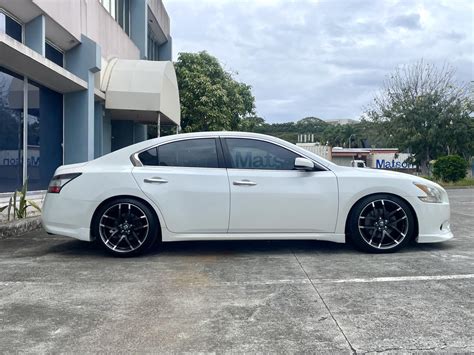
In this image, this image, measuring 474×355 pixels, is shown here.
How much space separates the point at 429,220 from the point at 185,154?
2.99 meters

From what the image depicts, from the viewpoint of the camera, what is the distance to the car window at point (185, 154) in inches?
214

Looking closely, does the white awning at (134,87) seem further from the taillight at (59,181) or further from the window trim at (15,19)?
the taillight at (59,181)

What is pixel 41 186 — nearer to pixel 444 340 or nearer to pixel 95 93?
pixel 95 93

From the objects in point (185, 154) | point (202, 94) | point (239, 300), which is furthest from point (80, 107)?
point (202, 94)

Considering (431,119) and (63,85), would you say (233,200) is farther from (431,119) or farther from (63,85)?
(431,119)

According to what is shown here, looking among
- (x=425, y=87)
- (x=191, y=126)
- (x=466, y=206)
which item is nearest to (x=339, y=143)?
(x=425, y=87)

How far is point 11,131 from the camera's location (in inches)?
371

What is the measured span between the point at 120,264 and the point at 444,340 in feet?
10.8

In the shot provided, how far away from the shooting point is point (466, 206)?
36.8 ft

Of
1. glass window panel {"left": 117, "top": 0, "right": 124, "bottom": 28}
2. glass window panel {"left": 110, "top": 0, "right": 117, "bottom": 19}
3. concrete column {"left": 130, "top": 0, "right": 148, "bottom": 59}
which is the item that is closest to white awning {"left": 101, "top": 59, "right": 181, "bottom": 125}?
glass window panel {"left": 110, "top": 0, "right": 117, "bottom": 19}

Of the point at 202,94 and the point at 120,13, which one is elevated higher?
the point at 120,13

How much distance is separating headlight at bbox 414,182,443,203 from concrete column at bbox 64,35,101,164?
8.43m

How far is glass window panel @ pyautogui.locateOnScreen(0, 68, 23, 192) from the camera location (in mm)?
9125

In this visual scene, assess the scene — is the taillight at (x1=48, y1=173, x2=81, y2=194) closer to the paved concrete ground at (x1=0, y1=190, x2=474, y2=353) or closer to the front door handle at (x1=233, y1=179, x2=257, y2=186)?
the paved concrete ground at (x1=0, y1=190, x2=474, y2=353)
